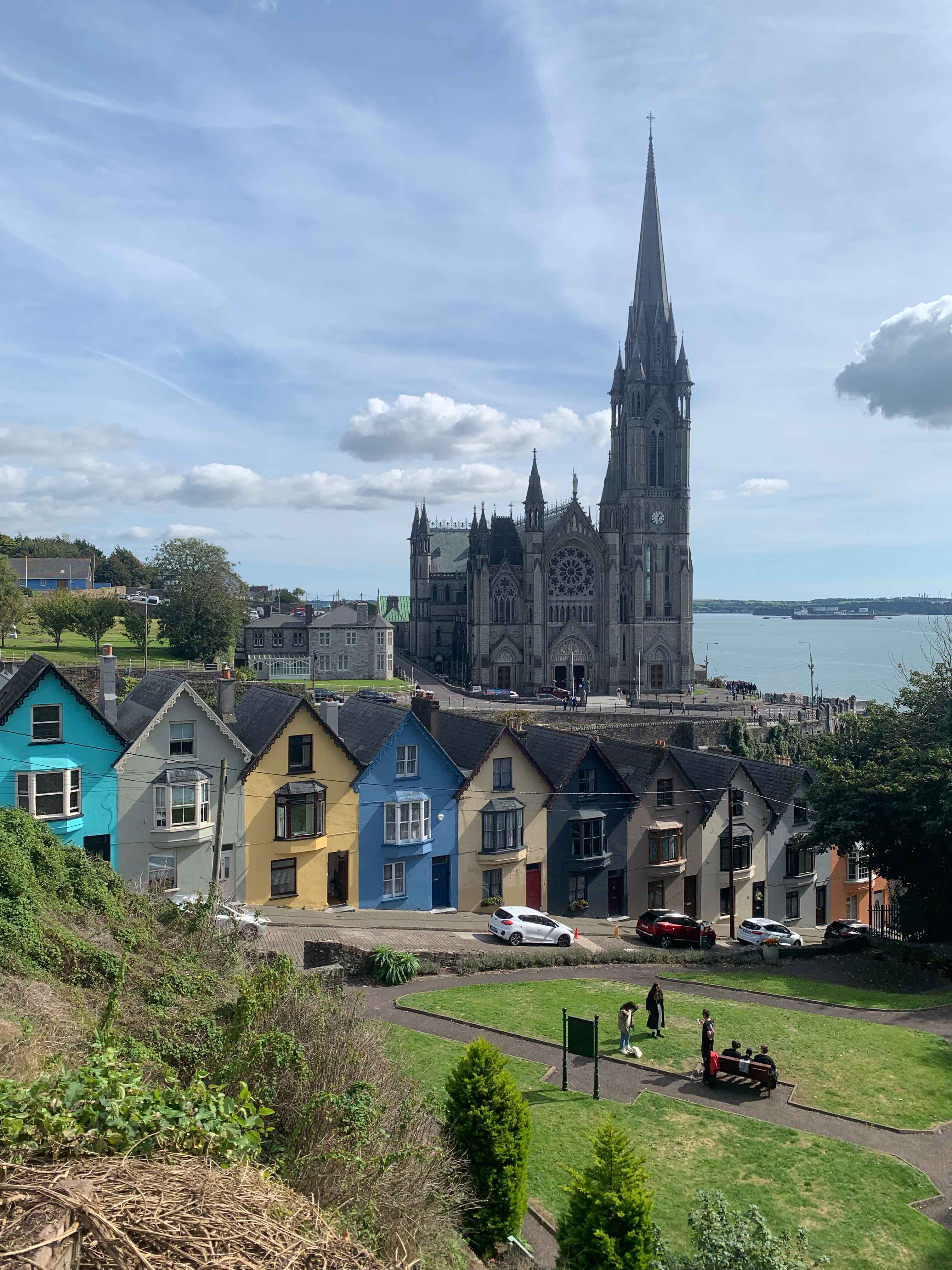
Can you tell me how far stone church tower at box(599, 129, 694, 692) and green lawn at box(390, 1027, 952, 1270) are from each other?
8316cm

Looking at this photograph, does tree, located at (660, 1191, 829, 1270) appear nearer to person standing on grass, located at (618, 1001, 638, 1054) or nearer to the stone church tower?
person standing on grass, located at (618, 1001, 638, 1054)

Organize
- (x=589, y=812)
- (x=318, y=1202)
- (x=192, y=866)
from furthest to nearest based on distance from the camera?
(x=589, y=812), (x=192, y=866), (x=318, y=1202)

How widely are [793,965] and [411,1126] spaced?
1981 centimetres

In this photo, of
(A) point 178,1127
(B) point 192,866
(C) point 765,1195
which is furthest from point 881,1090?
(B) point 192,866

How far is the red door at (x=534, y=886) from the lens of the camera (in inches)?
1436

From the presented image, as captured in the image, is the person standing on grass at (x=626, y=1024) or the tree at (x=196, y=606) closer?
the person standing on grass at (x=626, y=1024)

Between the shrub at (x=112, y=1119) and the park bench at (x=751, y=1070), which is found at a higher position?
the shrub at (x=112, y=1119)

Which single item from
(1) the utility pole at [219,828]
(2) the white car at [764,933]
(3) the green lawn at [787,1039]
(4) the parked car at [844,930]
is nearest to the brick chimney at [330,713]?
(1) the utility pole at [219,828]

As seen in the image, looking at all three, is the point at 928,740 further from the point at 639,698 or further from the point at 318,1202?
the point at 639,698

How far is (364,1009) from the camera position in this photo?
747 inches

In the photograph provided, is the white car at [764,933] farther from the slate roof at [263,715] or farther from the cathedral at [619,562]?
the cathedral at [619,562]

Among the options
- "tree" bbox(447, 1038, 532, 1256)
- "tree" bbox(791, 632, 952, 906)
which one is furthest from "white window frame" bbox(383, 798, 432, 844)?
"tree" bbox(447, 1038, 532, 1256)

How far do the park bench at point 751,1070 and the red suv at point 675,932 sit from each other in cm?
1411

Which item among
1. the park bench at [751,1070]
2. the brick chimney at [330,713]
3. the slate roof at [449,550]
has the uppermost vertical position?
the slate roof at [449,550]
